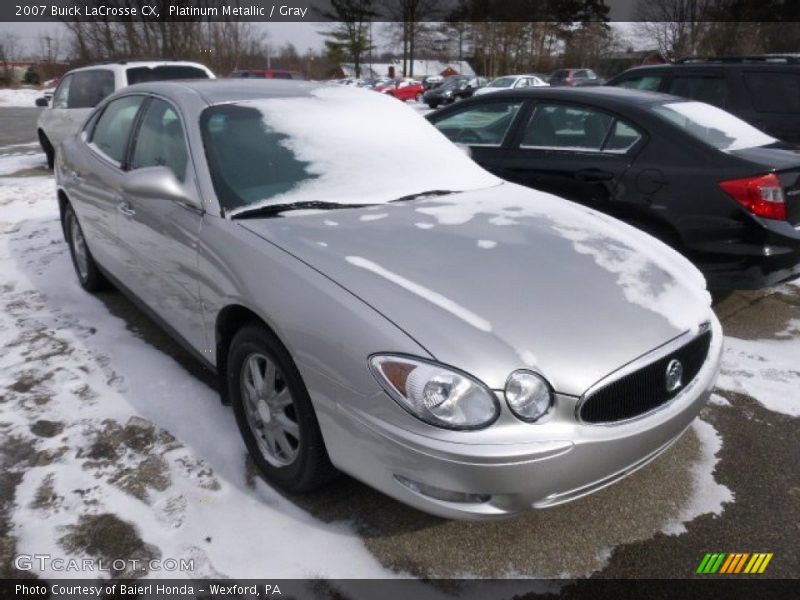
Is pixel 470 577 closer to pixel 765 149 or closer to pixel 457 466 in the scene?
pixel 457 466

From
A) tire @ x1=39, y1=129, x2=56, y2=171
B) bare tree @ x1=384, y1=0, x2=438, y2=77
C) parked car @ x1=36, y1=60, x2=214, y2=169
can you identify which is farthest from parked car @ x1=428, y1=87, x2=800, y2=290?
bare tree @ x1=384, y1=0, x2=438, y2=77

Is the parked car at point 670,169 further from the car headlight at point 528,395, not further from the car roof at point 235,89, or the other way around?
the car headlight at point 528,395

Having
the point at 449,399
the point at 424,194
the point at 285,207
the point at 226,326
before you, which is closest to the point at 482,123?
the point at 424,194

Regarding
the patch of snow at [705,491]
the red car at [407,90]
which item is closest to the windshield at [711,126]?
the patch of snow at [705,491]

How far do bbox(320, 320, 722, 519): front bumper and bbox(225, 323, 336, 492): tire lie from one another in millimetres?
165

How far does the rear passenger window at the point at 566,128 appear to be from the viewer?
171 inches

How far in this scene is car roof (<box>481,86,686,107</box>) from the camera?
4332mm

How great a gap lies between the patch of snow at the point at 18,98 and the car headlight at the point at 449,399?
36816 millimetres

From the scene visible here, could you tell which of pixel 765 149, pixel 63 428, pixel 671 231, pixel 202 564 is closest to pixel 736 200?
pixel 671 231

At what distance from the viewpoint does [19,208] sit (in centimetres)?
759

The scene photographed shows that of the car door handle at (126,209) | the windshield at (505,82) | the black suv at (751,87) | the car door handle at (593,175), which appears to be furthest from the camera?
the windshield at (505,82)

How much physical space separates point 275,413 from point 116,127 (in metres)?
2.52

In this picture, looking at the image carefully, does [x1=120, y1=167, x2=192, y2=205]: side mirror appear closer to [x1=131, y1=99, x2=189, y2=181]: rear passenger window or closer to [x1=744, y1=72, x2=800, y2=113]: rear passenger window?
[x1=131, y1=99, x2=189, y2=181]: rear passenger window

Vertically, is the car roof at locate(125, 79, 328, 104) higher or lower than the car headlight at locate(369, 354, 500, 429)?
higher
